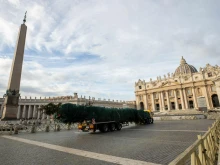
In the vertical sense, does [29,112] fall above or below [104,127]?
above

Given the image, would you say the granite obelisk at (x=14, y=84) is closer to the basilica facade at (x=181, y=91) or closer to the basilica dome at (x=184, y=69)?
the basilica facade at (x=181, y=91)

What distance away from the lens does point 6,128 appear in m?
18.4

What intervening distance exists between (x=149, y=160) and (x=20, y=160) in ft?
18.4

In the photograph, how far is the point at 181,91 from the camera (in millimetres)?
74625

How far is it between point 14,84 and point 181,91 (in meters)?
72.7

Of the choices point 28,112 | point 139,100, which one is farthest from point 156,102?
point 28,112

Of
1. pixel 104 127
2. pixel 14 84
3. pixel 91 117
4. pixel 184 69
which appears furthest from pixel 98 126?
pixel 184 69

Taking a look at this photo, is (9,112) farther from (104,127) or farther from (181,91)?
(181,91)

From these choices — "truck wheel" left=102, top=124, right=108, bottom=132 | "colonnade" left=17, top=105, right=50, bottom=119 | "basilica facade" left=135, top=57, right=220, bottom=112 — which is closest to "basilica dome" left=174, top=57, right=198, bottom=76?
"basilica facade" left=135, top=57, right=220, bottom=112

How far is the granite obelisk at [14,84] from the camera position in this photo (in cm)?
2264

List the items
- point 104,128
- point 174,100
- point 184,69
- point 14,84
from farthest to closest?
point 184,69, point 174,100, point 14,84, point 104,128

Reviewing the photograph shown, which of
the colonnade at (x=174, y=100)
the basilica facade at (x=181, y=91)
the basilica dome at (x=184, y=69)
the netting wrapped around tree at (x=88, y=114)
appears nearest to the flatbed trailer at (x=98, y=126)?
the netting wrapped around tree at (x=88, y=114)

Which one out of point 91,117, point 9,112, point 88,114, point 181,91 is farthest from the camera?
point 181,91

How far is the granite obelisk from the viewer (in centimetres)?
2264
